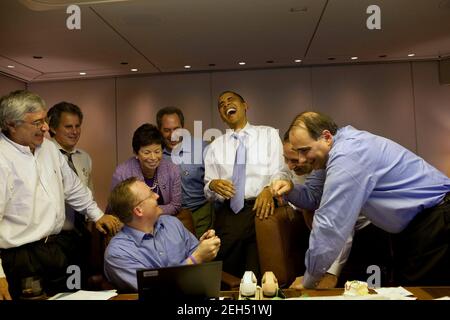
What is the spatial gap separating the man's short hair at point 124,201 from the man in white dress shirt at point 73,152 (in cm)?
46

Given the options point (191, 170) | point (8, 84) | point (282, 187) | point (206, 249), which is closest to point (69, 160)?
point (8, 84)

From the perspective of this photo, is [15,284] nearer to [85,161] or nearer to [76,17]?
[85,161]

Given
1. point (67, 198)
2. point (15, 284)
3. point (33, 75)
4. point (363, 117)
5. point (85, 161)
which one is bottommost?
point (15, 284)

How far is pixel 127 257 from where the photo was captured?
4.71 ft

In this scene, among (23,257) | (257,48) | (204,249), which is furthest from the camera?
(257,48)

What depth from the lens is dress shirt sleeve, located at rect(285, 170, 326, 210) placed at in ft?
5.84

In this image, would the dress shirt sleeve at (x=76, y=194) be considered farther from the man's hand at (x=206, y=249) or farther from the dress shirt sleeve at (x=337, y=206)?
the dress shirt sleeve at (x=337, y=206)

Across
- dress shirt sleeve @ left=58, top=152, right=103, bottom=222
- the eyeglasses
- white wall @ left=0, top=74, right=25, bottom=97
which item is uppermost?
white wall @ left=0, top=74, right=25, bottom=97

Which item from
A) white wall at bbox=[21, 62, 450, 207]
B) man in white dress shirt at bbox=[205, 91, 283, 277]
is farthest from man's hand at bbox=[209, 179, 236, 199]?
white wall at bbox=[21, 62, 450, 207]

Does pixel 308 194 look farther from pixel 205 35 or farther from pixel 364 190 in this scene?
pixel 205 35

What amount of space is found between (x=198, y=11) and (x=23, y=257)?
1375 millimetres

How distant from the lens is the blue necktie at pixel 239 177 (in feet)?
6.64

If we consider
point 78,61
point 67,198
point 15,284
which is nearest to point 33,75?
point 78,61

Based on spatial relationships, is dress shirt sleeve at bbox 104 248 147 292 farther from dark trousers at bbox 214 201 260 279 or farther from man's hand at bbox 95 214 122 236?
dark trousers at bbox 214 201 260 279
